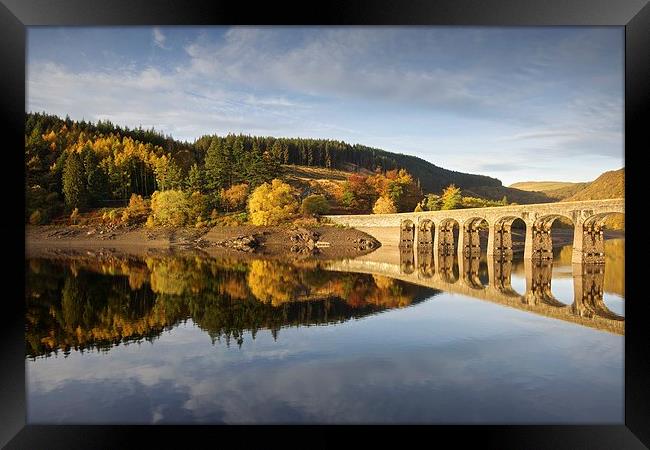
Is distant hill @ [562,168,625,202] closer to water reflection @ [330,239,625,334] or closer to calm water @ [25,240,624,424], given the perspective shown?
water reflection @ [330,239,625,334]

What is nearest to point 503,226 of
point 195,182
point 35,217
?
point 195,182

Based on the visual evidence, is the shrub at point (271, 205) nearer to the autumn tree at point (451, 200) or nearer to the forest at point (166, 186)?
the forest at point (166, 186)

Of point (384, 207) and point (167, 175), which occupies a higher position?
point (167, 175)

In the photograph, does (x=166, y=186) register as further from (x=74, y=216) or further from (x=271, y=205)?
(x=271, y=205)

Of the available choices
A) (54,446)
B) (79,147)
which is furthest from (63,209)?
(54,446)

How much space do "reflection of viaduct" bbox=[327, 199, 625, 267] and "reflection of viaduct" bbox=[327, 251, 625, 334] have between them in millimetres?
1645

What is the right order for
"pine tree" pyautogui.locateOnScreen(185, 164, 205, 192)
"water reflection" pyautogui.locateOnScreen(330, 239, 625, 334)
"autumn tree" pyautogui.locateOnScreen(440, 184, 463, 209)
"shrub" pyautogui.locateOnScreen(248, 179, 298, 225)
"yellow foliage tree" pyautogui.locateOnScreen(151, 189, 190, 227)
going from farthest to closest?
"autumn tree" pyautogui.locateOnScreen(440, 184, 463, 209), "pine tree" pyautogui.locateOnScreen(185, 164, 205, 192), "yellow foliage tree" pyautogui.locateOnScreen(151, 189, 190, 227), "shrub" pyautogui.locateOnScreen(248, 179, 298, 225), "water reflection" pyautogui.locateOnScreen(330, 239, 625, 334)

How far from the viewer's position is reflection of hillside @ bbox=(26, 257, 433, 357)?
38.0 ft

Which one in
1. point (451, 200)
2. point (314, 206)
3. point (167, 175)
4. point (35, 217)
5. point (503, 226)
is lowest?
point (503, 226)

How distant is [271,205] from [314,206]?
4758mm

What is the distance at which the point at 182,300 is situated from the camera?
15.4 m

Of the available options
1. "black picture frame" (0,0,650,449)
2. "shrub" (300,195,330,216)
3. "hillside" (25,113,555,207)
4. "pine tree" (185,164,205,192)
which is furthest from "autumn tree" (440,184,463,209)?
"black picture frame" (0,0,650,449)

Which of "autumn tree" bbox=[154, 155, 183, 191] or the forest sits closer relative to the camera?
the forest

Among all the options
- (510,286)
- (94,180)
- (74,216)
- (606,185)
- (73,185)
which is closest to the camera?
(510,286)
